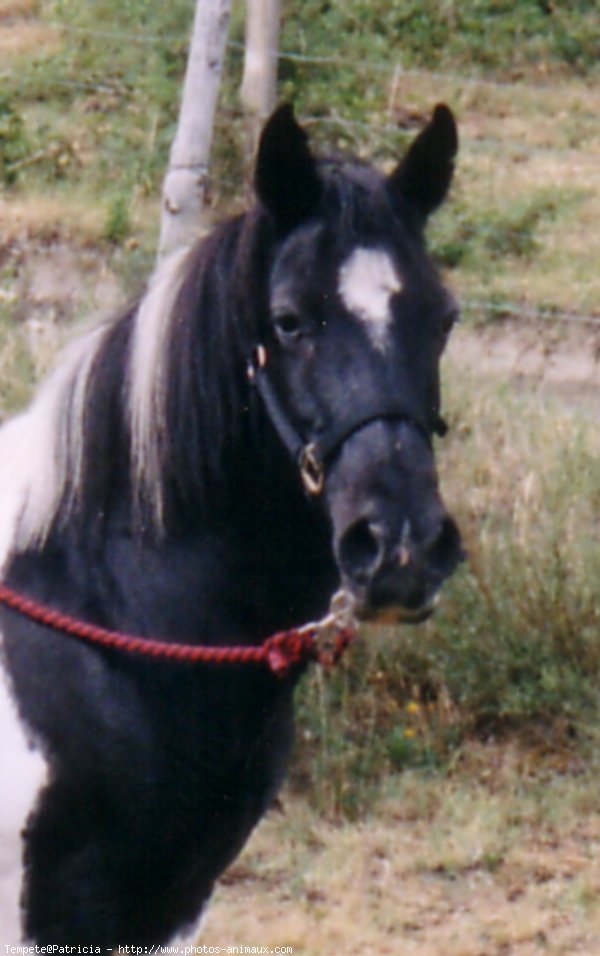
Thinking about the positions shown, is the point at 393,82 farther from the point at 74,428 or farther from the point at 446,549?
the point at 446,549

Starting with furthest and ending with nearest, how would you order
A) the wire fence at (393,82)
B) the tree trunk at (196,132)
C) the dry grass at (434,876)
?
the wire fence at (393,82)
the tree trunk at (196,132)
the dry grass at (434,876)

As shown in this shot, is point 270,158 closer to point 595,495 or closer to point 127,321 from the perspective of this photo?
point 127,321

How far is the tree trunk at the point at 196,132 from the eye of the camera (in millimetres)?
4723

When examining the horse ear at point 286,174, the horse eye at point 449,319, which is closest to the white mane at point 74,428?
the horse ear at point 286,174

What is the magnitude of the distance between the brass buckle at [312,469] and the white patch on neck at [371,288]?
0.64 ft

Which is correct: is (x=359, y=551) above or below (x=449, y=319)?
below

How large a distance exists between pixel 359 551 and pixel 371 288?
0.43 m

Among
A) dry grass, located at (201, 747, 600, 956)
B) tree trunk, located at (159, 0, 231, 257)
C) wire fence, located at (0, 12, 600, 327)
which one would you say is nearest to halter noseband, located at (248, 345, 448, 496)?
dry grass, located at (201, 747, 600, 956)

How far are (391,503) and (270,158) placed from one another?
0.62m

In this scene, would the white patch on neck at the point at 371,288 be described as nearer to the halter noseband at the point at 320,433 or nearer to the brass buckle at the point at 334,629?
the halter noseband at the point at 320,433

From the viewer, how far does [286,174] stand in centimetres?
237

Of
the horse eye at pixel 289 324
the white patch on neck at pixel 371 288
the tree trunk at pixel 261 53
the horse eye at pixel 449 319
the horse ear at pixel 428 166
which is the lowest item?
the tree trunk at pixel 261 53

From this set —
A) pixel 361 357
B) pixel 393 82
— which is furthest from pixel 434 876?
pixel 393 82

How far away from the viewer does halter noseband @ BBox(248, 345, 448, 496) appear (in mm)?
2221
